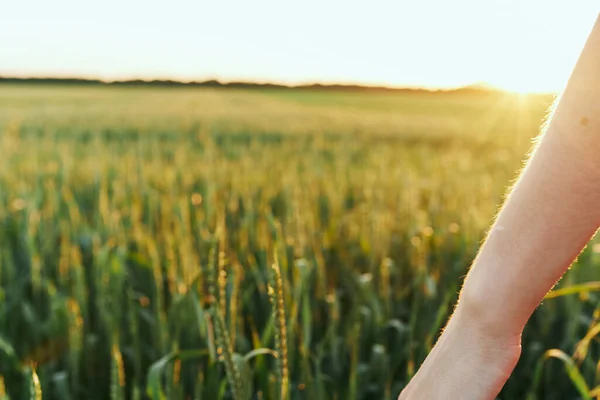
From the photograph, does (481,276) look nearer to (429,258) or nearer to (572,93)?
(572,93)

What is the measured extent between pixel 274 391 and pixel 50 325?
902mm

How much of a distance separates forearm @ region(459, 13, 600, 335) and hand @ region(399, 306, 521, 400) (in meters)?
0.02

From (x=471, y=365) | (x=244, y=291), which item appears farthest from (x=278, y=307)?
(x=244, y=291)

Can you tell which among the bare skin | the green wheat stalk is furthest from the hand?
the green wheat stalk

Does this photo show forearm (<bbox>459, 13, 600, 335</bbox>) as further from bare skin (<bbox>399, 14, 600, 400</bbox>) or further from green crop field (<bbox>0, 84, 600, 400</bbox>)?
green crop field (<bbox>0, 84, 600, 400</bbox>)

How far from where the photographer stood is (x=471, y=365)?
59 cm

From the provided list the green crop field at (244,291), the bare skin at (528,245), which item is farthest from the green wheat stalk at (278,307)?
the bare skin at (528,245)

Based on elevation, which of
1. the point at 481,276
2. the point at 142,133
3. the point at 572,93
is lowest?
the point at 142,133

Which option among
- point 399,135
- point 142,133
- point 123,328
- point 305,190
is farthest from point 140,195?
point 399,135

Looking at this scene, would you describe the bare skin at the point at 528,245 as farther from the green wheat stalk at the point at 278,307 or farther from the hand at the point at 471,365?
the green wheat stalk at the point at 278,307

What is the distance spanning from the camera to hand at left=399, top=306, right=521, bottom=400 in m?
0.59

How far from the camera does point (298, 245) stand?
5.48 ft

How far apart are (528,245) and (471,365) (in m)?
0.13

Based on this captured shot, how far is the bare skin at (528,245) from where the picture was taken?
1.79 feet
